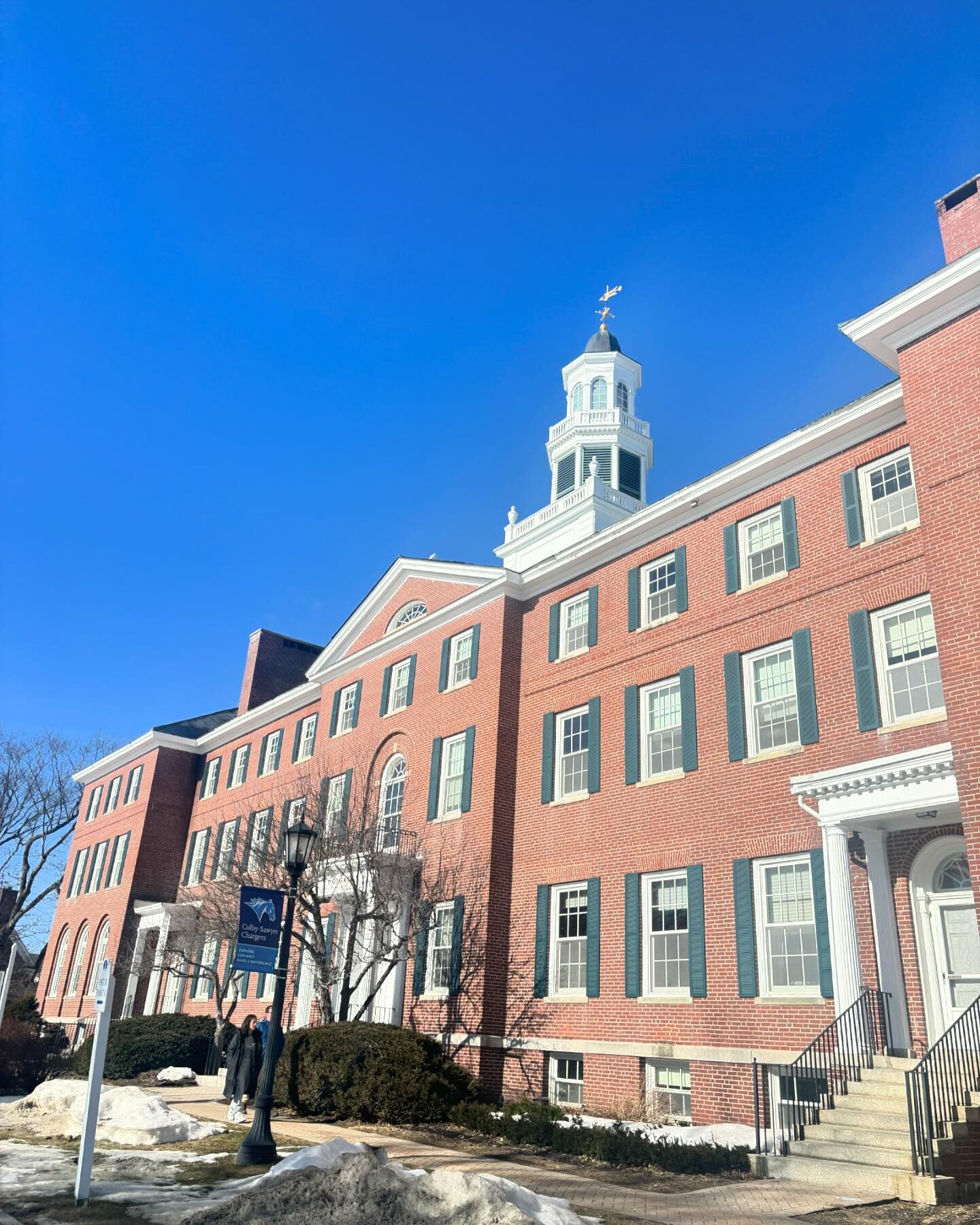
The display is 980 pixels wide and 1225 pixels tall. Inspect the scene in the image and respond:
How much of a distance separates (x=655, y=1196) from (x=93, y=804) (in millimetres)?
40285

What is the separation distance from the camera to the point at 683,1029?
16.8 m

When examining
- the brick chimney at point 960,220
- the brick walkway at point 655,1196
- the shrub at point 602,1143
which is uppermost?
the brick chimney at point 960,220

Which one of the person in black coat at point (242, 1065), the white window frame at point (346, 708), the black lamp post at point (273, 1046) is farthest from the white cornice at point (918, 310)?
the white window frame at point (346, 708)

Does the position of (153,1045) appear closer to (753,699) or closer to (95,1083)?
(753,699)

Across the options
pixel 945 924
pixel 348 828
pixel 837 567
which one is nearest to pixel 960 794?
pixel 945 924

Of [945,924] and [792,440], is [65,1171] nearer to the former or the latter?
[945,924]

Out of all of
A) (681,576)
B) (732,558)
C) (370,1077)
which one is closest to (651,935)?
(370,1077)

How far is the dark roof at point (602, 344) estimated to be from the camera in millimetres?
42625

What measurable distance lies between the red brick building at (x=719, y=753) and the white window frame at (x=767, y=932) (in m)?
0.04

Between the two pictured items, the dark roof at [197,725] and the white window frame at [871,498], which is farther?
the dark roof at [197,725]

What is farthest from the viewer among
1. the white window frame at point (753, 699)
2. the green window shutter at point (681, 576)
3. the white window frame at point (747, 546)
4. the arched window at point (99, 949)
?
the arched window at point (99, 949)

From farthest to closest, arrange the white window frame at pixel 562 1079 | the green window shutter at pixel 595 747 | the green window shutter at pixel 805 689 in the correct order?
the green window shutter at pixel 595 747 → the white window frame at pixel 562 1079 → the green window shutter at pixel 805 689

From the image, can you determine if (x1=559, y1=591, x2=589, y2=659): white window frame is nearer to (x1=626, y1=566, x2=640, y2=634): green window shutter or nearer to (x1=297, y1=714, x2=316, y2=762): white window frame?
(x1=626, y1=566, x2=640, y2=634): green window shutter

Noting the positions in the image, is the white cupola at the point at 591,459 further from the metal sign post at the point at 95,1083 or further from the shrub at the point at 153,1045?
the metal sign post at the point at 95,1083
